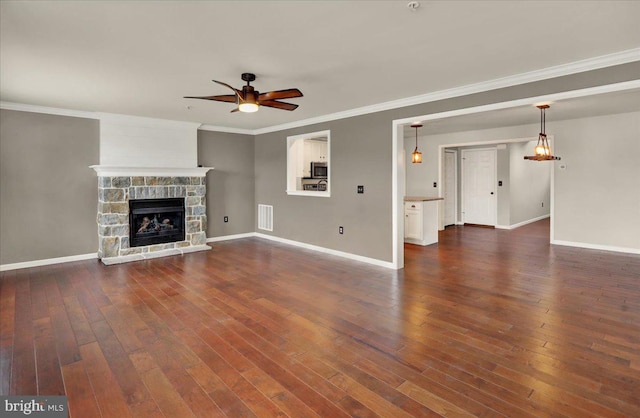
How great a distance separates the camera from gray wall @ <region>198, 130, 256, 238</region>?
7.30 m

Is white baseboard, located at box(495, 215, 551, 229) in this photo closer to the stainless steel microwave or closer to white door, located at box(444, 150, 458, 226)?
white door, located at box(444, 150, 458, 226)

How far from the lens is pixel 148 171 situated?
6.13 meters

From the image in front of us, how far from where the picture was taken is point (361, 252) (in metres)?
5.66

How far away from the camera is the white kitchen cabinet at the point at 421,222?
6.90 metres

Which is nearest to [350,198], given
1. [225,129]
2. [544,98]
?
[544,98]

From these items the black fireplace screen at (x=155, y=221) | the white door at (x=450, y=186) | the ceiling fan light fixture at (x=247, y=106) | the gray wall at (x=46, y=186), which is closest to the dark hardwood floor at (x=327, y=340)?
the gray wall at (x=46, y=186)

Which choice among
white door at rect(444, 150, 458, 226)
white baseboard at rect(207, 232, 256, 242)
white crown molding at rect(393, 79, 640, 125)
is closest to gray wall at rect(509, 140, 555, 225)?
white door at rect(444, 150, 458, 226)

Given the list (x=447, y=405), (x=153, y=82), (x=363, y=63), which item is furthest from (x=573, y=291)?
(x=153, y=82)

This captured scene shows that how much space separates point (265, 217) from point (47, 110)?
419 centimetres

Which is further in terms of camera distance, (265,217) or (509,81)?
(265,217)

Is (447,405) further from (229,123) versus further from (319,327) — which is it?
(229,123)

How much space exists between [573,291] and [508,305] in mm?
1070

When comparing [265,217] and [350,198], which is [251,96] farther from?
[265,217]

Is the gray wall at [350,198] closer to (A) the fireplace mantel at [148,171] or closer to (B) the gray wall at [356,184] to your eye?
(B) the gray wall at [356,184]
